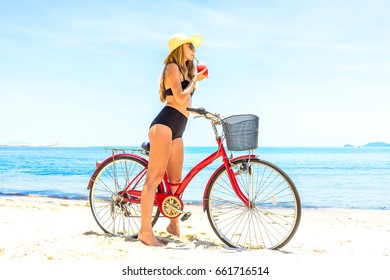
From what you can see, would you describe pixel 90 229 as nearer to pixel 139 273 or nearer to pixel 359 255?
pixel 139 273

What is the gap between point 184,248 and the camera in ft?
13.7

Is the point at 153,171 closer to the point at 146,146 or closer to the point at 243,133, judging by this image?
the point at 146,146

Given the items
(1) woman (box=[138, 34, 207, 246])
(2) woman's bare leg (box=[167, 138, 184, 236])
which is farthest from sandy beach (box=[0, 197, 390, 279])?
(2) woman's bare leg (box=[167, 138, 184, 236])

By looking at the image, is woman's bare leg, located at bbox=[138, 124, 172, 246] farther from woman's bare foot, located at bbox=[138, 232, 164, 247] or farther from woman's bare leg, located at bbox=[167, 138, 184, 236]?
woman's bare leg, located at bbox=[167, 138, 184, 236]

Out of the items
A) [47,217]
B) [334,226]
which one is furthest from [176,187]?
[334,226]

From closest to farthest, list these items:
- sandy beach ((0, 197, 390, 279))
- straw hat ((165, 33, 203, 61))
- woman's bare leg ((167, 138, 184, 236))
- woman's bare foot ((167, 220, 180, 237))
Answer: sandy beach ((0, 197, 390, 279)), straw hat ((165, 33, 203, 61)), woman's bare leg ((167, 138, 184, 236)), woman's bare foot ((167, 220, 180, 237))

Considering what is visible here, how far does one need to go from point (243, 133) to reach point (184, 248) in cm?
124

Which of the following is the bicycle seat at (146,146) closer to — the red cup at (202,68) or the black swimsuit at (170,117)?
the black swimsuit at (170,117)

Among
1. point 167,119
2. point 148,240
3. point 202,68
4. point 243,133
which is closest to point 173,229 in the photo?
point 148,240

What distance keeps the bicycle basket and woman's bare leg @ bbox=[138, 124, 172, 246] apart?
666 mm

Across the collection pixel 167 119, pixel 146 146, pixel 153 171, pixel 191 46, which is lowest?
pixel 153 171

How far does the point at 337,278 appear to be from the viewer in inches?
130

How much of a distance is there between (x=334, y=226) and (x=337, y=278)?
11.6 ft

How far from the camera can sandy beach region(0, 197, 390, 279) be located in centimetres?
367
